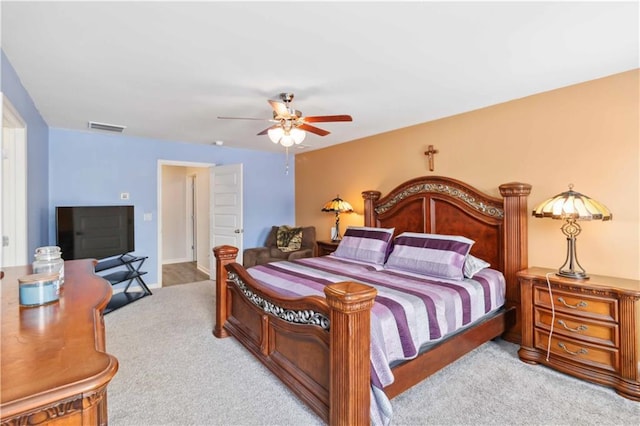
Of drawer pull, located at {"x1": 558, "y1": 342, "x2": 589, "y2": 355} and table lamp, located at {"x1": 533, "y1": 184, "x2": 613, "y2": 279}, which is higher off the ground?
table lamp, located at {"x1": 533, "y1": 184, "x2": 613, "y2": 279}

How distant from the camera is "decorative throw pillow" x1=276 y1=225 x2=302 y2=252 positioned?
17.5ft

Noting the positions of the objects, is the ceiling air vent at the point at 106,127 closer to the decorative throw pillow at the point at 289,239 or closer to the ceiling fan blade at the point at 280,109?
the ceiling fan blade at the point at 280,109

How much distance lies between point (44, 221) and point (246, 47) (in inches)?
145

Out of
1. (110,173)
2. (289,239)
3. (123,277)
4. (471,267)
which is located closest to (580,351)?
(471,267)

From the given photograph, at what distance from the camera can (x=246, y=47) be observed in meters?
2.08

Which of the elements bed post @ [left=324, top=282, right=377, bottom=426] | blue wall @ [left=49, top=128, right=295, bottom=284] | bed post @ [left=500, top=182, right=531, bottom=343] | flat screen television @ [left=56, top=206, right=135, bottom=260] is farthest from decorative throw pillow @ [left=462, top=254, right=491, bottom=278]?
flat screen television @ [left=56, top=206, right=135, bottom=260]

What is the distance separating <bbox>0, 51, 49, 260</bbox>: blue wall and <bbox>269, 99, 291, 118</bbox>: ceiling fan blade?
1.85 meters

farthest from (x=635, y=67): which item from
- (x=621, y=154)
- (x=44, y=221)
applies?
(x=44, y=221)

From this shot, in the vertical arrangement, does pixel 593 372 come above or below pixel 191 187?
below

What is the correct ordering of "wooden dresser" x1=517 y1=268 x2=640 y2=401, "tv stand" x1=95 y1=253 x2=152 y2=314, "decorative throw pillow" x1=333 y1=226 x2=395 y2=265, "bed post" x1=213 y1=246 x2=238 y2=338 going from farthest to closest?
"tv stand" x1=95 y1=253 x2=152 y2=314
"decorative throw pillow" x1=333 y1=226 x2=395 y2=265
"bed post" x1=213 y1=246 x2=238 y2=338
"wooden dresser" x1=517 y1=268 x2=640 y2=401

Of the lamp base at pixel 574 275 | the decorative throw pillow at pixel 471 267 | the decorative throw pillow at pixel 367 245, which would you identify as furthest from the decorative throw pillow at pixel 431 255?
the lamp base at pixel 574 275

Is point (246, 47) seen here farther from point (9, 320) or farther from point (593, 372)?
point (593, 372)

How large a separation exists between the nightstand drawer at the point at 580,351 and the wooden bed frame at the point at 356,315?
0.37 meters

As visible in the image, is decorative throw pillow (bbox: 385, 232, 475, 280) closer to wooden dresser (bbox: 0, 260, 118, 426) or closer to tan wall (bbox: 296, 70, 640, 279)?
tan wall (bbox: 296, 70, 640, 279)
